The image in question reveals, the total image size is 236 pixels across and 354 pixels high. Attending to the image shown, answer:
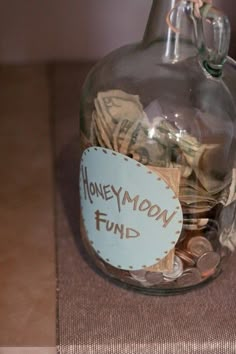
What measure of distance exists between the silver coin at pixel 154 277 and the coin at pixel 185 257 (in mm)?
25

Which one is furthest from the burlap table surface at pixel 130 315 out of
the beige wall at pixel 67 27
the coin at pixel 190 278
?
the beige wall at pixel 67 27

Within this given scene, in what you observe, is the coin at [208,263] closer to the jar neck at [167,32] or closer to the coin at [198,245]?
the coin at [198,245]

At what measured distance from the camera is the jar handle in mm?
556

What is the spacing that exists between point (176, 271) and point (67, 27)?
1.78 feet

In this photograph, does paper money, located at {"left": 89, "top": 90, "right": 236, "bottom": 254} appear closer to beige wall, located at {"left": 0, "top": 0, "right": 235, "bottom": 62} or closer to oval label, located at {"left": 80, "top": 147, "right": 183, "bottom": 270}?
oval label, located at {"left": 80, "top": 147, "right": 183, "bottom": 270}

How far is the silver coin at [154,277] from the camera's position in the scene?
0.64 metres

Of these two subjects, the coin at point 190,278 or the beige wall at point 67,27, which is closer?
the coin at point 190,278

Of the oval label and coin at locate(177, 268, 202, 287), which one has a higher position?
the oval label

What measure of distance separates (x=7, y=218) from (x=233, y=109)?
0.27 m

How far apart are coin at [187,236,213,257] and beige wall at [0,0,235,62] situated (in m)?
0.50

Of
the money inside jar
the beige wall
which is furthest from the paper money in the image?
Result: the beige wall

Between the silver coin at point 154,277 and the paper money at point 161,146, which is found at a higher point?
the paper money at point 161,146

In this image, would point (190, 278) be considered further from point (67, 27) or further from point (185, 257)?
point (67, 27)

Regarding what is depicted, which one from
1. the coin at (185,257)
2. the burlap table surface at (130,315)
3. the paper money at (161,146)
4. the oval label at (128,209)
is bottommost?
the burlap table surface at (130,315)
